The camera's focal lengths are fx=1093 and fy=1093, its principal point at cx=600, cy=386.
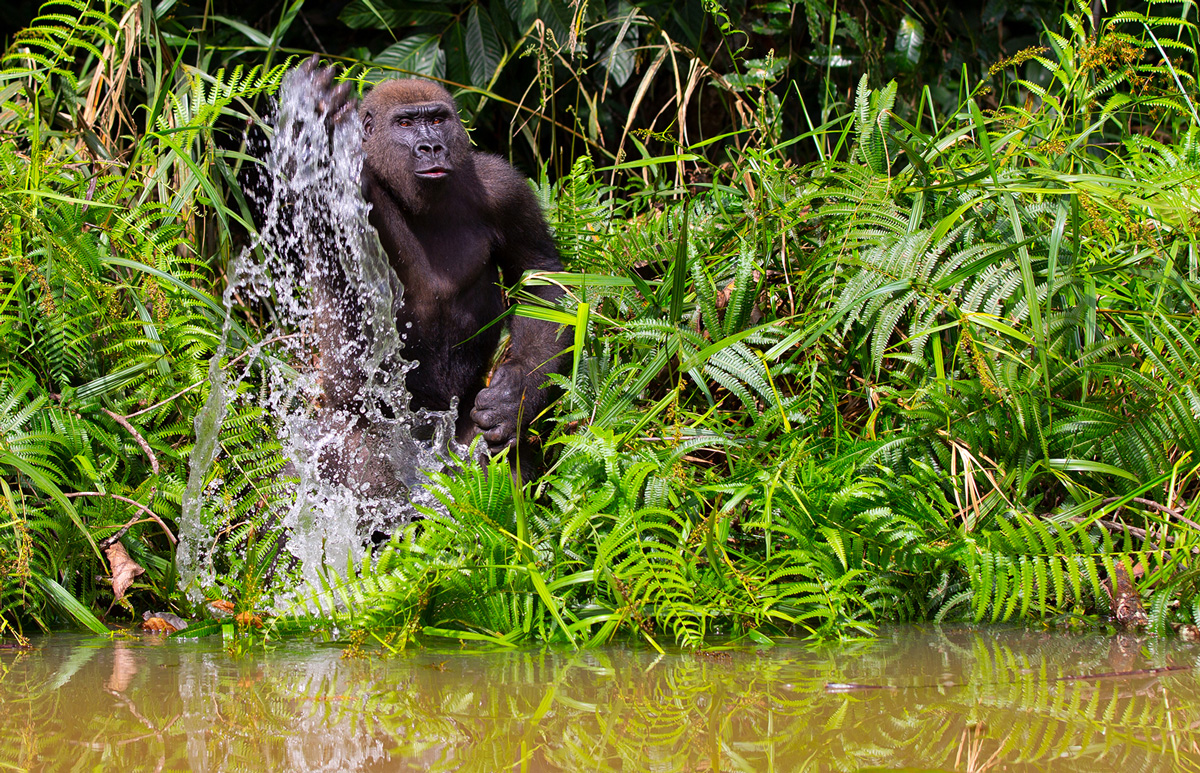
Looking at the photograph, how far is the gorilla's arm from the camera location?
3.54 metres

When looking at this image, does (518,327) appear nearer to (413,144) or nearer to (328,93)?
(413,144)

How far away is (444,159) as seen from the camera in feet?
11.6

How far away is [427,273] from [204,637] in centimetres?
155

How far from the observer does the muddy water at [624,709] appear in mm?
1456

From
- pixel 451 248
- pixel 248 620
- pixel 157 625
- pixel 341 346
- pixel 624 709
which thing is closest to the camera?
pixel 624 709

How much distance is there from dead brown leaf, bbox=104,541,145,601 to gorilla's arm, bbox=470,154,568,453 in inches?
43.6

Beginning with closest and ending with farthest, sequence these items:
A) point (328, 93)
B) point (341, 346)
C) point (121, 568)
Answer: point (121, 568) → point (328, 93) → point (341, 346)

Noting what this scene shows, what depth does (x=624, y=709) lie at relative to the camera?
1714 mm

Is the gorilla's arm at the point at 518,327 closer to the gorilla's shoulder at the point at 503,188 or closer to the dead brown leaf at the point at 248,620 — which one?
the gorilla's shoulder at the point at 503,188

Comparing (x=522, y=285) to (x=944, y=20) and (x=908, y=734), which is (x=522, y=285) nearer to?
(x=908, y=734)

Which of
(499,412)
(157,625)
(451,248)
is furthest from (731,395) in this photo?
(157,625)

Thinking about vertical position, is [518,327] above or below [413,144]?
below

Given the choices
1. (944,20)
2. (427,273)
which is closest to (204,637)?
(427,273)

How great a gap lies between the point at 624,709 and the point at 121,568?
5.90ft
